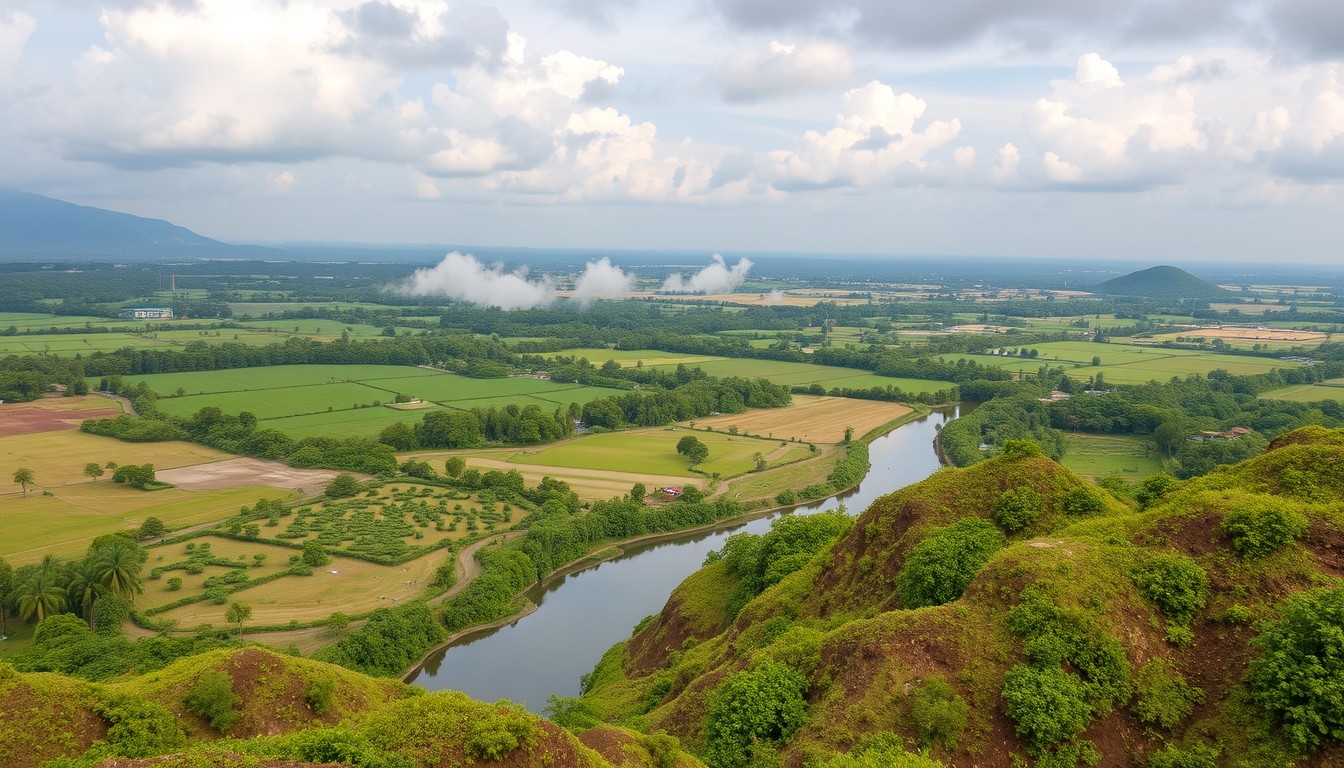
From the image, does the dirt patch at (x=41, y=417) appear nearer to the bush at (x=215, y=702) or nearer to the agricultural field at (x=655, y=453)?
the agricultural field at (x=655, y=453)

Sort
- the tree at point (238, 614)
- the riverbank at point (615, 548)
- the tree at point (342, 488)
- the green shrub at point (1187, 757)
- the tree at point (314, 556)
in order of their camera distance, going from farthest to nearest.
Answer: the tree at point (342, 488), the tree at point (314, 556), the riverbank at point (615, 548), the tree at point (238, 614), the green shrub at point (1187, 757)

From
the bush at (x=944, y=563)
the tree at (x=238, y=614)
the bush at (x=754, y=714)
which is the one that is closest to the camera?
the bush at (x=754, y=714)

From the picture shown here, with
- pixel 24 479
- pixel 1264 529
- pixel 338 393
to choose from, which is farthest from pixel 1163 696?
pixel 338 393

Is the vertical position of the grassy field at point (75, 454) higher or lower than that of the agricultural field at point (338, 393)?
lower

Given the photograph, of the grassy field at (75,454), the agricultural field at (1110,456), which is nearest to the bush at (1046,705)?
the agricultural field at (1110,456)

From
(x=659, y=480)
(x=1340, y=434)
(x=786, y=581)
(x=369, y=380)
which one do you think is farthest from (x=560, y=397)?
(x=1340, y=434)

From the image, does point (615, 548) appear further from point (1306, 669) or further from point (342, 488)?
point (1306, 669)

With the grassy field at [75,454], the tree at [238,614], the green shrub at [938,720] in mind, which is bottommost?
the tree at [238,614]
